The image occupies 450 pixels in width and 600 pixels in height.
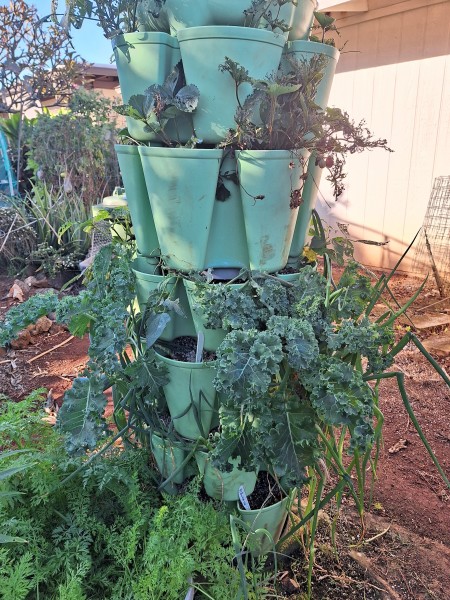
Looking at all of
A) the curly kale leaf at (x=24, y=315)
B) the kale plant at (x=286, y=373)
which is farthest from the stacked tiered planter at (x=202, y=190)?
the curly kale leaf at (x=24, y=315)

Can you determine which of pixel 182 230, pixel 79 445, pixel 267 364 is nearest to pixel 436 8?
pixel 182 230

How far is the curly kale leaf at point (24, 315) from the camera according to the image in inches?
51.4

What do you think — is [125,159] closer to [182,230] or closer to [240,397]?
[182,230]

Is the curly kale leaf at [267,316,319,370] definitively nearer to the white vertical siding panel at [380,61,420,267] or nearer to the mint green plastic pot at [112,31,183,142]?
the mint green plastic pot at [112,31,183,142]

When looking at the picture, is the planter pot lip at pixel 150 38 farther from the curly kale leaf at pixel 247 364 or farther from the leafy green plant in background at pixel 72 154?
the leafy green plant in background at pixel 72 154

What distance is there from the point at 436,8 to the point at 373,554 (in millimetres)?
3944

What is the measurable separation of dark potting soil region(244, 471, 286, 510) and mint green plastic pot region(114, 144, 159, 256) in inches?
29.6

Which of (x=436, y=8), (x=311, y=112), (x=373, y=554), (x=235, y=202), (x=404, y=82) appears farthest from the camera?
(x=404, y=82)

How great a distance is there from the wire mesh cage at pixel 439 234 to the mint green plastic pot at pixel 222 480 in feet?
9.68

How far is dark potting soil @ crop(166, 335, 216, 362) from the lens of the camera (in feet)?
4.12

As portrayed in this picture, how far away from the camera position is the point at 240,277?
1243 mm

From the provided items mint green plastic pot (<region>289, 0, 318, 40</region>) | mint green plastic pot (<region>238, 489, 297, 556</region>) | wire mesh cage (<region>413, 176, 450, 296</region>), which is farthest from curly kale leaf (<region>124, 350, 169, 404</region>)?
wire mesh cage (<region>413, 176, 450, 296</region>)

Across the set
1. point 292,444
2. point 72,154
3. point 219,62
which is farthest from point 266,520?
point 72,154

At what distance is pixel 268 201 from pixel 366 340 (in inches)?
15.7
